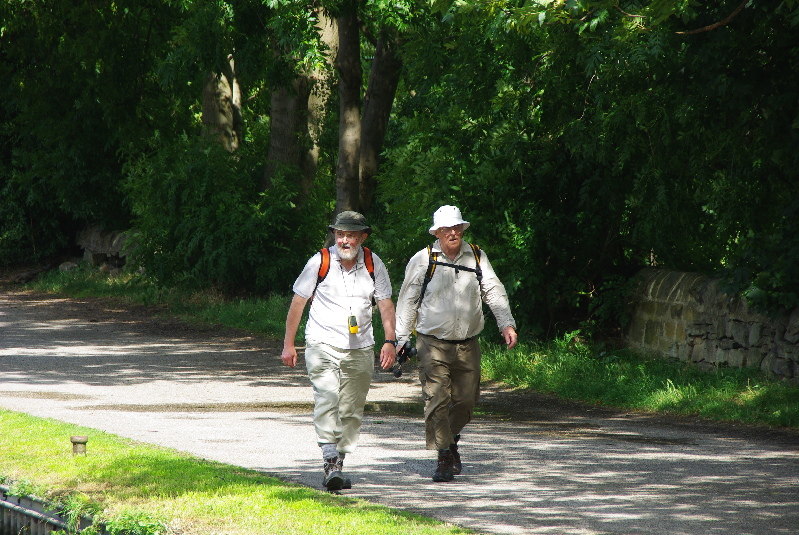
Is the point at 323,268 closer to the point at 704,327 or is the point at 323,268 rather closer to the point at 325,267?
the point at 325,267

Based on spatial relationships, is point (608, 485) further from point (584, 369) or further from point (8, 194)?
point (8, 194)

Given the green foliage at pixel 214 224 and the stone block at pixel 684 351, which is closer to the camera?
the stone block at pixel 684 351

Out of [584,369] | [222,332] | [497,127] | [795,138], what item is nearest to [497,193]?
[497,127]

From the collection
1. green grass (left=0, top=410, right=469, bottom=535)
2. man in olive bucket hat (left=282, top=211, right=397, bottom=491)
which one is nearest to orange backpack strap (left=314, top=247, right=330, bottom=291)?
man in olive bucket hat (left=282, top=211, right=397, bottom=491)

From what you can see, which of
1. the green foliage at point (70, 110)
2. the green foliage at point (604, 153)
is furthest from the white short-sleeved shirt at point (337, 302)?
the green foliage at point (70, 110)

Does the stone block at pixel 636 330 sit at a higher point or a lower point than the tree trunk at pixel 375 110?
lower

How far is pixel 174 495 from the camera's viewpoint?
643 cm

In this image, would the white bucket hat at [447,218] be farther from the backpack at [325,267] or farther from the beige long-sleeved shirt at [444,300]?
the backpack at [325,267]

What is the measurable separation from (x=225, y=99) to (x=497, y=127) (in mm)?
11311

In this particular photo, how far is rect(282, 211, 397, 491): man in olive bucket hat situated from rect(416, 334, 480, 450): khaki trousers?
32 centimetres

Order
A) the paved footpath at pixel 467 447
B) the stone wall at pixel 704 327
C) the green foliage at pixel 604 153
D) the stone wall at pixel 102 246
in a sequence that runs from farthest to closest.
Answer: the stone wall at pixel 102 246, the stone wall at pixel 704 327, the green foliage at pixel 604 153, the paved footpath at pixel 467 447

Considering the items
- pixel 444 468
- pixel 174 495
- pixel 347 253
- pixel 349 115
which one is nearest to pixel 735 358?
pixel 444 468

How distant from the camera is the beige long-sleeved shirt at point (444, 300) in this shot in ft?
24.7

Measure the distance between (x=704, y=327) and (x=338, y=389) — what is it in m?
6.76
